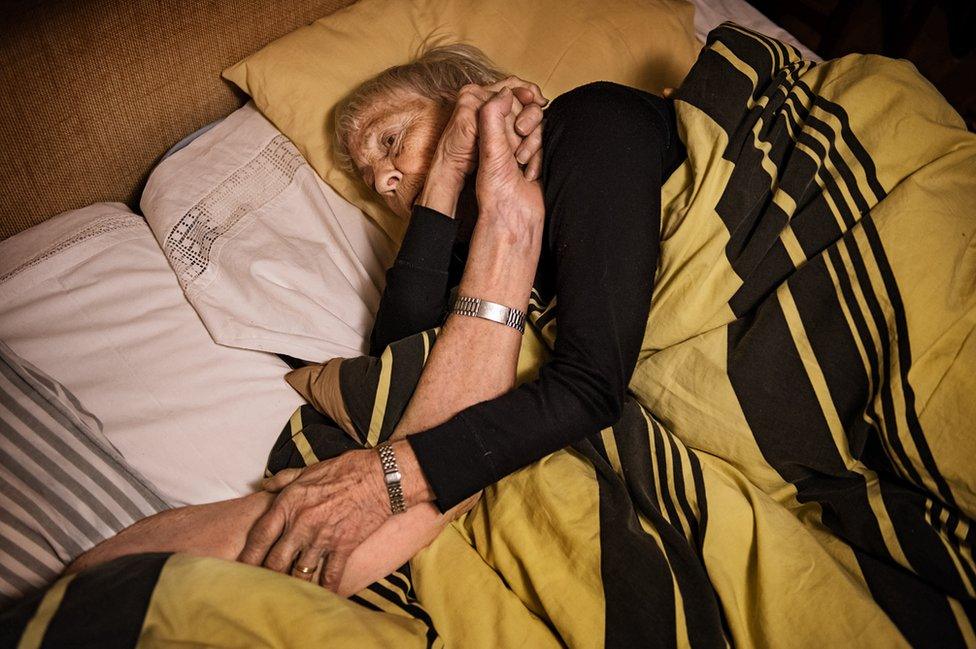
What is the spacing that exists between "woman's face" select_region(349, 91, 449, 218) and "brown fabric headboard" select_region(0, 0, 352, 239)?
0.41 m

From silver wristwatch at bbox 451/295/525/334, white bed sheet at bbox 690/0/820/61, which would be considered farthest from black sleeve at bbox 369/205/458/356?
white bed sheet at bbox 690/0/820/61

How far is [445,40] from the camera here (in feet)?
4.47

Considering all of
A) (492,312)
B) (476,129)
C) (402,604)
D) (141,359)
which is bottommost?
(402,604)

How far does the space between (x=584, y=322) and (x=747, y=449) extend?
0.28 meters

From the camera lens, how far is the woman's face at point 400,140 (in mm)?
1128

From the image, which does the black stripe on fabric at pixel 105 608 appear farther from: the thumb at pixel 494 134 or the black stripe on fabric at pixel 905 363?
the black stripe on fabric at pixel 905 363

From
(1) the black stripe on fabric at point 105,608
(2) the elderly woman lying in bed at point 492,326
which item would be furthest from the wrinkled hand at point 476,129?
(1) the black stripe on fabric at point 105,608

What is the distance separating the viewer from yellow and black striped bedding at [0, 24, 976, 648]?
29.3 inches

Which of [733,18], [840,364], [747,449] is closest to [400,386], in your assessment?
[747,449]

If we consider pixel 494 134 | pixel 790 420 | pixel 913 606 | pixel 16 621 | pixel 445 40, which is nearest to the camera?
pixel 16 621

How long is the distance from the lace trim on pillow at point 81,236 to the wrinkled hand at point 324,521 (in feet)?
1.99

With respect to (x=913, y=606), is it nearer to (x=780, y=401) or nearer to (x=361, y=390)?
(x=780, y=401)

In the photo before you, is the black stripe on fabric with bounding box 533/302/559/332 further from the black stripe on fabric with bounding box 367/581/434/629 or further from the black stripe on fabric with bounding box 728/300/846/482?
the black stripe on fabric with bounding box 367/581/434/629

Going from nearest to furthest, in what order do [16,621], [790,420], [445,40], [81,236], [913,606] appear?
[16,621] < [913,606] < [790,420] < [81,236] < [445,40]
